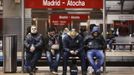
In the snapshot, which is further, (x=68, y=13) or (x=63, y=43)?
(x=68, y=13)

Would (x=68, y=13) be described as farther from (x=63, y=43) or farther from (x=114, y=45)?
(x=114, y=45)

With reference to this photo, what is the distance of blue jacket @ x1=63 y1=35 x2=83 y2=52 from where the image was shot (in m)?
13.9

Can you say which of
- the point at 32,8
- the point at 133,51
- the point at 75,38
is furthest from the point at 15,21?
the point at 133,51

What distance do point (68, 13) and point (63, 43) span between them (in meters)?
1.85

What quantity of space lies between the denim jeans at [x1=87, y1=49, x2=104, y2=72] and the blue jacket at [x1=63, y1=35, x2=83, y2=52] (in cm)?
37

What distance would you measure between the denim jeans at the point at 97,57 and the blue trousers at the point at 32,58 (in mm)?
1570

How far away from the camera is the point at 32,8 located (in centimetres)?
1565

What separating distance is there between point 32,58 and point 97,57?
201 cm

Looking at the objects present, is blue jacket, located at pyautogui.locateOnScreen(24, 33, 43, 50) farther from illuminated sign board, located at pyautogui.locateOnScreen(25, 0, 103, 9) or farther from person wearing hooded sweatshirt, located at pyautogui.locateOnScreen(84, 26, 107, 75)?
illuminated sign board, located at pyautogui.locateOnScreen(25, 0, 103, 9)

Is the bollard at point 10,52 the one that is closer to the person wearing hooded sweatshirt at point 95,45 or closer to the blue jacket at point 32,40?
the blue jacket at point 32,40

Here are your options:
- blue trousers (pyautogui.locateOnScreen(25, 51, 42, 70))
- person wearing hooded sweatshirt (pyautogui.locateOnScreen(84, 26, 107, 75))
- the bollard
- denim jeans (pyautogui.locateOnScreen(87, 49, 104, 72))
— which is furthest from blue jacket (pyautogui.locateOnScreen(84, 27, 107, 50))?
the bollard

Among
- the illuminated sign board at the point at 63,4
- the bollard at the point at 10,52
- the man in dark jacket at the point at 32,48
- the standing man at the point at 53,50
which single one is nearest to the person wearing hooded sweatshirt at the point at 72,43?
the standing man at the point at 53,50

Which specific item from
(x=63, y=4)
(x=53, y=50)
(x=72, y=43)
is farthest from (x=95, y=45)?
(x=63, y=4)

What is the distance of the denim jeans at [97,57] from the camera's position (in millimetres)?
13852
